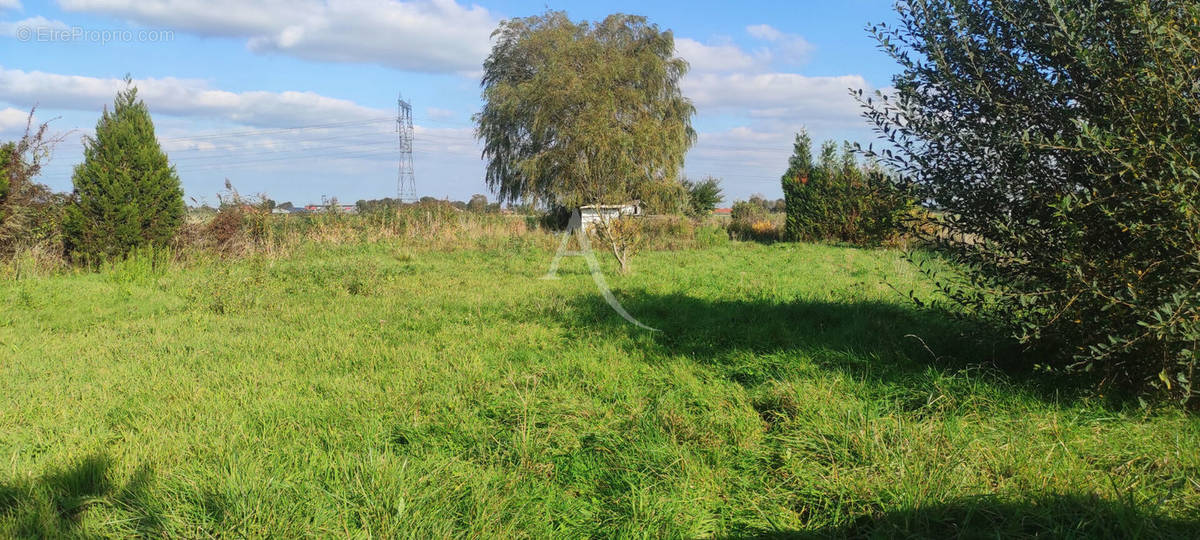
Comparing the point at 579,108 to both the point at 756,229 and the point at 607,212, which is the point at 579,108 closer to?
the point at 756,229

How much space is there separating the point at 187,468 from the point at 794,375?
3552mm

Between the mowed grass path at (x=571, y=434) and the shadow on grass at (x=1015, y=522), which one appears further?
the mowed grass path at (x=571, y=434)

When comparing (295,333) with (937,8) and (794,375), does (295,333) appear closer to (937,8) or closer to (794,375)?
(794,375)

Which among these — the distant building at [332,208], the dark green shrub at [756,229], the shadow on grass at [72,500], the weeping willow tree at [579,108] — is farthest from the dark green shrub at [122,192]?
the dark green shrub at [756,229]

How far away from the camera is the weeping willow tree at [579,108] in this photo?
2700cm

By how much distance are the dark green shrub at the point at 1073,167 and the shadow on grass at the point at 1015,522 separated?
0.98 meters

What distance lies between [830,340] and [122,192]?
13433mm

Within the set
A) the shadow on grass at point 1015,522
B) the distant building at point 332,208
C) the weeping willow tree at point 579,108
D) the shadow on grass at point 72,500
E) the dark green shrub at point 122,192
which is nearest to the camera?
the shadow on grass at point 1015,522

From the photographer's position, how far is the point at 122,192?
12.3 metres

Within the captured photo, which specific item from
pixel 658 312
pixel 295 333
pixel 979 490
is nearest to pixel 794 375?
pixel 979 490

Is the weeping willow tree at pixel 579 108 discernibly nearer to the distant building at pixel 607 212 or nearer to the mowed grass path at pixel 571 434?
the distant building at pixel 607 212

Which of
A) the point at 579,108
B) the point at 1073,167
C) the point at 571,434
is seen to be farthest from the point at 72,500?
the point at 579,108

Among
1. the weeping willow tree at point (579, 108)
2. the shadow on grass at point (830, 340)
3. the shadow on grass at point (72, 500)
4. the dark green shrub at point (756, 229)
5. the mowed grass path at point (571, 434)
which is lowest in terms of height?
the shadow on grass at point (72, 500)

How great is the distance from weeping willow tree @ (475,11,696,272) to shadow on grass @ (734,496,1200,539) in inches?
926
